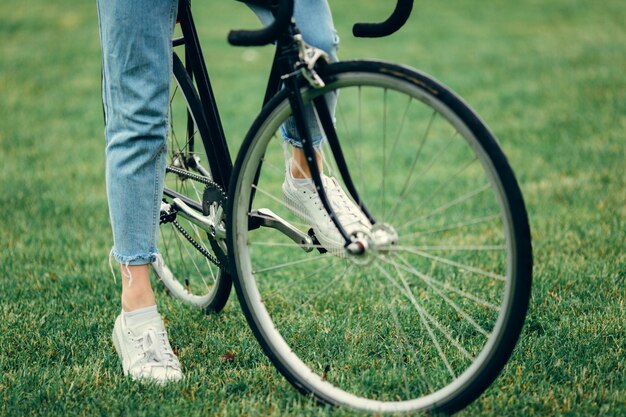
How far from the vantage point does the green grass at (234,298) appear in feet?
8.18

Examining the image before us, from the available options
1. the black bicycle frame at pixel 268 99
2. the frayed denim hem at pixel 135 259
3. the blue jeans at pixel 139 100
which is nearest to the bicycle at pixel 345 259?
the black bicycle frame at pixel 268 99

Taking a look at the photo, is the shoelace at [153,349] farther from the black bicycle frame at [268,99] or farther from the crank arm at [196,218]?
the black bicycle frame at [268,99]

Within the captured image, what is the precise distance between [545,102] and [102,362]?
5.49 m

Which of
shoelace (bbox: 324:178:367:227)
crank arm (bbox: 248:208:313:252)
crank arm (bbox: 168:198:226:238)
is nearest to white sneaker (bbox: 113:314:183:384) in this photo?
crank arm (bbox: 168:198:226:238)

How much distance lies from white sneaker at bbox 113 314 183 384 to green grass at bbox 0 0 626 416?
0.05 m

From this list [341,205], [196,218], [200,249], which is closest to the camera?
[341,205]

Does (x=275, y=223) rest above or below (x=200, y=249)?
above

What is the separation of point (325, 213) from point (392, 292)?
0.98 metres

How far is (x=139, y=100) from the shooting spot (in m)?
2.46

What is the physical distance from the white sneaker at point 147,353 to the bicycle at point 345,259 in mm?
358

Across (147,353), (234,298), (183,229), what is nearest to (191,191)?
(183,229)

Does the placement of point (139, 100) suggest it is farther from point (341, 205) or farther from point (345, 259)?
point (345, 259)

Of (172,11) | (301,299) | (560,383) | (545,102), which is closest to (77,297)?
(301,299)

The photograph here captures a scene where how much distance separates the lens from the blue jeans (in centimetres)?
238
